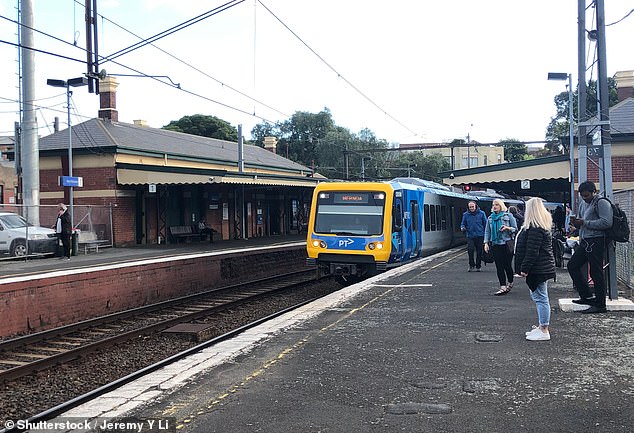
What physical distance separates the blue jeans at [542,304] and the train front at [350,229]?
816cm

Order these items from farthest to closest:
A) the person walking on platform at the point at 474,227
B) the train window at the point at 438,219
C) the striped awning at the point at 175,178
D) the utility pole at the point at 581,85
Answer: the striped awning at the point at 175,178, the train window at the point at 438,219, the person walking on platform at the point at 474,227, the utility pole at the point at 581,85

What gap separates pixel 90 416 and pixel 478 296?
23.1 feet

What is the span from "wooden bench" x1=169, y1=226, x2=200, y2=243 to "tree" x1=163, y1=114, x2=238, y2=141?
43460mm

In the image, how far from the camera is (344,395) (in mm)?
5379

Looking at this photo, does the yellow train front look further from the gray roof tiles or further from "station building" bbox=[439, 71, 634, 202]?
the gray roof tiles

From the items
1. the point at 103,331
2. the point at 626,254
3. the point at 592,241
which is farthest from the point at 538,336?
the point at 103,331

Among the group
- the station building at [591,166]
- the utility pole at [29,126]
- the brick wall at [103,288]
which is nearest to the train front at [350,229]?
the brick wall at [103,288]

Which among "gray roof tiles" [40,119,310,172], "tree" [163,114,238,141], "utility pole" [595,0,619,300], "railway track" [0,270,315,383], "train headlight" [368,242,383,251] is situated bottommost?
"railway track" [0,270,315,383]

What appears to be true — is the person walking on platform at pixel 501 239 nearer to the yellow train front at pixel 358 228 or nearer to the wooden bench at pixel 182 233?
the yellow train front at pixel 358 228

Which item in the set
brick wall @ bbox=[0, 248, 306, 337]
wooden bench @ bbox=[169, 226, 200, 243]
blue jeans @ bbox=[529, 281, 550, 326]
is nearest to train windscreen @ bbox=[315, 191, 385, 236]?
brick wall @ bbox=[0, 248, 306, 337]

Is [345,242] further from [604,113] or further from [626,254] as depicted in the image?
[604,113]

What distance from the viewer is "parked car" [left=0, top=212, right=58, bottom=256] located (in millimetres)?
21391

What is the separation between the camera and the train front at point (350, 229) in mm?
15523

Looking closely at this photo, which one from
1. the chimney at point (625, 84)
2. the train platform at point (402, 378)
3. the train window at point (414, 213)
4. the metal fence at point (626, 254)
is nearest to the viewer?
the train platform at point (402, 378)
